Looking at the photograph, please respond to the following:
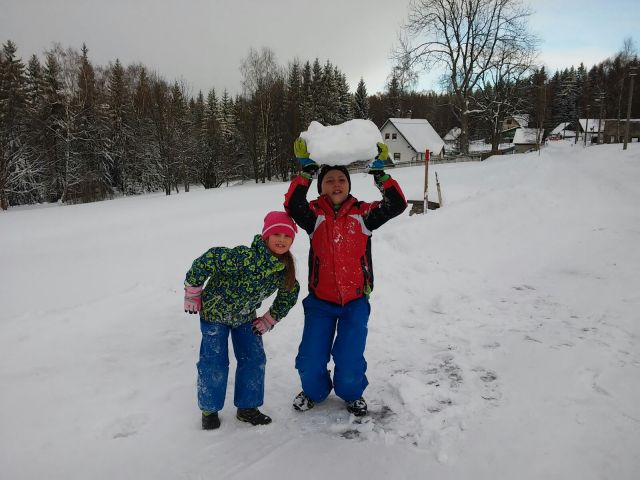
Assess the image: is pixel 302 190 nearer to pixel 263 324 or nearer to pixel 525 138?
pixel 263 324

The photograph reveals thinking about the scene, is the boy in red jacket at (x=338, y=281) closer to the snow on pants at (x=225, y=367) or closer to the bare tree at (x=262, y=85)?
the snow on pants at (x=225, y=367)

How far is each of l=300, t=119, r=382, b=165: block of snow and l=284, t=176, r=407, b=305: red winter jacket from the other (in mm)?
259

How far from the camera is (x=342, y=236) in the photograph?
300 centimetres

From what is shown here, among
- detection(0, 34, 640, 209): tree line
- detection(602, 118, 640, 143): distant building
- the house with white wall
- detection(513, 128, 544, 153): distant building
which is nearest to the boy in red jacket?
detection(0, 34, 640, 209): tree line

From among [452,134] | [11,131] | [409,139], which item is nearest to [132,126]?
[11,131]

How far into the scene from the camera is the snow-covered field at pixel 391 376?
2.41 metres

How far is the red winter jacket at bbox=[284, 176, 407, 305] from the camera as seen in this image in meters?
2.99

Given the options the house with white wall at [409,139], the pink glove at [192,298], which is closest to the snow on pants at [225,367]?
the pink glove at [192,298]

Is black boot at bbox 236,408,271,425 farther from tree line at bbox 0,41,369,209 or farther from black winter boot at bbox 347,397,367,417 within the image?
tree line at bbox 0,41,369,209

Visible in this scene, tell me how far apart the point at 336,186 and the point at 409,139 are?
143ft

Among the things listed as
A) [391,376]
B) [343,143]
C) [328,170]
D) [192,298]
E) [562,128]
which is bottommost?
[391,376]

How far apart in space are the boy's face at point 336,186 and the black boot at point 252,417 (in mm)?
1640

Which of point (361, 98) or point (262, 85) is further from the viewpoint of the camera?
point (361, 98)

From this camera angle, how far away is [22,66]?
101 feet
